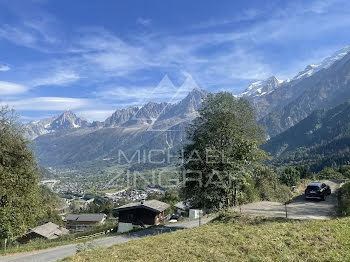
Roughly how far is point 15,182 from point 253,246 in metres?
23.1

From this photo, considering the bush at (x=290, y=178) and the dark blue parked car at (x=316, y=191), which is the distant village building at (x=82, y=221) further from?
the dark blue parked car at (x=316, y=191)

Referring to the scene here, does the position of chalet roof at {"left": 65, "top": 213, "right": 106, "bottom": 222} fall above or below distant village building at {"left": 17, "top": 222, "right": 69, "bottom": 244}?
below

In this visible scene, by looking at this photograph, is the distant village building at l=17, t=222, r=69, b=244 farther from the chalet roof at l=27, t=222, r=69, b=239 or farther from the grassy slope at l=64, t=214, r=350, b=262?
the grassy slope at l=64, t=214, r=350, b=262

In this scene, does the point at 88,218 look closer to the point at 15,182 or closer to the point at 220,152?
the point at 15,182

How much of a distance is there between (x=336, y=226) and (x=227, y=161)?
36.4 ft

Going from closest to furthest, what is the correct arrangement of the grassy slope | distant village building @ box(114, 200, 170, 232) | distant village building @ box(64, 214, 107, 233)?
the grassy slope → distant village building @ box(114, 200, 170, 232) → distant village building @ box(64, 214, 107, 233)

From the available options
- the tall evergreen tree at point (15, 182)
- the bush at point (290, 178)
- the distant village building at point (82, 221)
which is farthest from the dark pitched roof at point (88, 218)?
the tall evergreen tree at point (15, 182)

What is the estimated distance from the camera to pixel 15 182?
2517cm

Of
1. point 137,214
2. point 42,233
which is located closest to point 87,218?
point 42,233

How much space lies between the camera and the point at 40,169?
30438 mm

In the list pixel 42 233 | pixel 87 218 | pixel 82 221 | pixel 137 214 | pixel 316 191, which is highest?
pixel 316 191

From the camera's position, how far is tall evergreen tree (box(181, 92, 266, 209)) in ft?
82.7

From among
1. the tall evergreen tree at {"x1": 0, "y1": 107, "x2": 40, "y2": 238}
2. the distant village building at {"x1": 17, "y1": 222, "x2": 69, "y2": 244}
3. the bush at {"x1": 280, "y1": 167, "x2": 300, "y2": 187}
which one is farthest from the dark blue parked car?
the distant village building at {"x1": 17, "y1": 222, "x2": 69, "y2": 244}

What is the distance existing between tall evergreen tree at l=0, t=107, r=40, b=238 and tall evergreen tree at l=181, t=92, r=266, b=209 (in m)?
16.4
